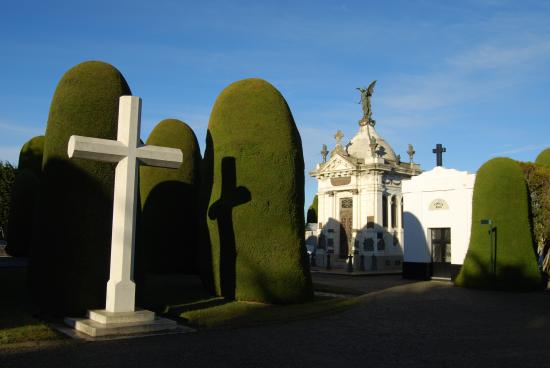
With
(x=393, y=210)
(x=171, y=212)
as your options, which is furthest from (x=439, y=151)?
(x=171, y=212)

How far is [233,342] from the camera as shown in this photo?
8883 mm

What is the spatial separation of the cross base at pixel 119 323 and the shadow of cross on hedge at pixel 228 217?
12.2 ft

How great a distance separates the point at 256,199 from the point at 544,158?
17.9 m

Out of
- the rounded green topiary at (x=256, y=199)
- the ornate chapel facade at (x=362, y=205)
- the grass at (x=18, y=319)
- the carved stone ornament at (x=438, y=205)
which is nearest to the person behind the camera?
the grass at (x=18, y=319)

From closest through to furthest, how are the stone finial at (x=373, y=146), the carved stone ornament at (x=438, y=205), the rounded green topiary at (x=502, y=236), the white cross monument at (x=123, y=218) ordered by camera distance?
the white cross monument at (x=123, y=218)
the rounded green topiary at (x=502, y=236)
the carved stone ornament at (x=438, y=205)
the stone finial at (x=373, y=146)

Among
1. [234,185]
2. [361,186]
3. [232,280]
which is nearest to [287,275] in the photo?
[232,280]

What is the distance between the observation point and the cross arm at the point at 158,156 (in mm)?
10575

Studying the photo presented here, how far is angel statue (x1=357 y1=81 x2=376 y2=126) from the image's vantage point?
1671 inches

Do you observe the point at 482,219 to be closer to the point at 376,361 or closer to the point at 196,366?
the point at 376,361

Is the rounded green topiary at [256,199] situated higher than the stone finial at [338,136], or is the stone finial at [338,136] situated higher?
the stone finial at [338,136]

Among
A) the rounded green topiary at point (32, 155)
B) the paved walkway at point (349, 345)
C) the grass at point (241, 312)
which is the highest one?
the rounded green topiary at point (32, 155)

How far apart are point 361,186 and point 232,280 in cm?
2545

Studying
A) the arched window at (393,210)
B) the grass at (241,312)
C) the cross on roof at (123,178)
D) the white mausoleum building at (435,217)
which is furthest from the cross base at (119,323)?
the arched window at (393,210)

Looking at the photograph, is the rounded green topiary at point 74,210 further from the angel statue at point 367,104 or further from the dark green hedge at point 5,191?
the angel statue at point 367,104
